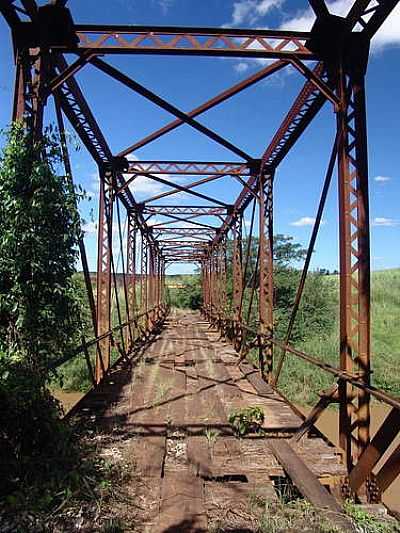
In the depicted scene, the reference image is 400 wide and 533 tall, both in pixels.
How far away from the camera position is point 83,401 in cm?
568

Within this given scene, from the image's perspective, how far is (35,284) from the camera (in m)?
3.89

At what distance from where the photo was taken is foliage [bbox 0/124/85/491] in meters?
3.42

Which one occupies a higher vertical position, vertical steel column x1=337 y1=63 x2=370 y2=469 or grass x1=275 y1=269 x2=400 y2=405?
vertical steel column x1=337 y1=63 x2=370 y2=469

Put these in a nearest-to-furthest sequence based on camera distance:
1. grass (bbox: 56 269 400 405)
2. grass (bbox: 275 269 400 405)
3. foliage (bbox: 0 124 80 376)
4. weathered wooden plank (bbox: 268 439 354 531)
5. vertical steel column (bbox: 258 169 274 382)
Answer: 1. weathered wooden plank (bbox: 268 439 354 531)
2. foliage (bbox: 0 124 80 376)
3. vertical steel column (bbox: 258 169 274 382)
4. grass (bbox: 56 269 400 405)
5. grass (bbox: 275 269 400 405)

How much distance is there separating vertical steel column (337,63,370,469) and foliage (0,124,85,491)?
2.55 metres

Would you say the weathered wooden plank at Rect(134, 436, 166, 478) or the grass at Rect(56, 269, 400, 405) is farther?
the grass at Rect(56, 269, 400, 405)

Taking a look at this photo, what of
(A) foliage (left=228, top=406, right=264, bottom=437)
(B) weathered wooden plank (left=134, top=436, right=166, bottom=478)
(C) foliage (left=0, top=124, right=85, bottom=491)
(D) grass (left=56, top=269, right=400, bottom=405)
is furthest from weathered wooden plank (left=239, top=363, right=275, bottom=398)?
(C) foliage (left=0, top=124, right=85, bottom=491)

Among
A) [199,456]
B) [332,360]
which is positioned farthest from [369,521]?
[332,360]

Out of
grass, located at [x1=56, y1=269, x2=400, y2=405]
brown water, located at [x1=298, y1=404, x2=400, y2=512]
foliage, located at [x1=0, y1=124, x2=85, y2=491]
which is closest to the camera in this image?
foliage, located at [x1=0, y1=124, x2=85, y2=491]

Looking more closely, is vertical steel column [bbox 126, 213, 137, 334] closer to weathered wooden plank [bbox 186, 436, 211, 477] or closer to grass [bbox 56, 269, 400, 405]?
grass [bbox 56, 269, 400, 405]

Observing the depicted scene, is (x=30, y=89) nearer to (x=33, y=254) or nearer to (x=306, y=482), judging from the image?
(x=33, y=254)

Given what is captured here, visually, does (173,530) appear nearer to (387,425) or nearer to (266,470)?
(266,470)

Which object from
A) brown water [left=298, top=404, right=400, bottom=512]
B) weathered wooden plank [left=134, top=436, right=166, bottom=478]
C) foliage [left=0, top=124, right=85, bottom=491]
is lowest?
brown water [left=298, top=404, right=400, bottom=512]

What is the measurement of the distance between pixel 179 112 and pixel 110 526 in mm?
4933
